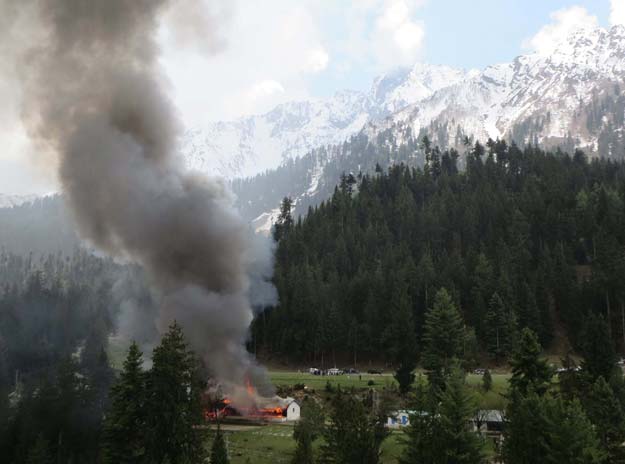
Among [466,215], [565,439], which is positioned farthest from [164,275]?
[466,215]

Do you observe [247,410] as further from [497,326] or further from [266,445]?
[497,326]

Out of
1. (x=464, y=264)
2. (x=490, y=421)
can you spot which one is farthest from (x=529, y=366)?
(x=464, y=264)

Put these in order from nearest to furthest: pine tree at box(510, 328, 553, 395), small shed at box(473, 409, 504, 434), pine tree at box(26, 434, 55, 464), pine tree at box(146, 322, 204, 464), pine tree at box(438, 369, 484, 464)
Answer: pine tree at box(438, 369, 484, 464)
pine tree at box(146, 322, 204, 464)
pine tree at box(510, 328, 553, 395)
pine tree at box(26, 434, 55, 464)
small shed at box(473, 409, 504, 434)

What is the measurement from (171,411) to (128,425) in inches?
117

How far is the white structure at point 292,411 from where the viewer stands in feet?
163

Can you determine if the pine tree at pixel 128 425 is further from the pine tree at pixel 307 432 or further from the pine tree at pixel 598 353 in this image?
the pine tree at pixel 598 353

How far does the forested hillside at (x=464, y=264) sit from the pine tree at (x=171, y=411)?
130 feet

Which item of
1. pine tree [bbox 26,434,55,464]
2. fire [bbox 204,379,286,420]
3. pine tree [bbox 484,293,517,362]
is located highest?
pine tree [bbox 484,293,517,362]

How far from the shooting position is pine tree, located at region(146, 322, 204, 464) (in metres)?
32.5

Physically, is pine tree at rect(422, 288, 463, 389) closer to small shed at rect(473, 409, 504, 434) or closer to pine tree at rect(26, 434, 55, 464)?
small shed at rect(473, 409, 504, 434)

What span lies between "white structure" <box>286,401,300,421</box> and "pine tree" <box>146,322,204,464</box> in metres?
16.7

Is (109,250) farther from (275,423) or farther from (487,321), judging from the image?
(487,321)

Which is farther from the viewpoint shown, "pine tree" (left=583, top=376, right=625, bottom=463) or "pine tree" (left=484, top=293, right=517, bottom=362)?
"pine tree" (left=484, top=293, right=517, bottom=362)

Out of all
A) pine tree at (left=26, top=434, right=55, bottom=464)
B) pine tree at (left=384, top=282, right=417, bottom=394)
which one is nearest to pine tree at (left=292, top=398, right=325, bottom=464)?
pine tree at (left=26, top=434, right=55, bottom=464)
